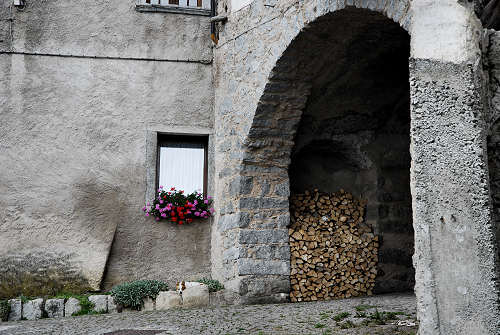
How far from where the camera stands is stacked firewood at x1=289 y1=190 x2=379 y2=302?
629cm

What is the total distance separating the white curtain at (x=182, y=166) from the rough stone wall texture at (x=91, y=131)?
0.90 ft

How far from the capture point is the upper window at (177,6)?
7.16 m

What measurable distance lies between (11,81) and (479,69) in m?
5.57

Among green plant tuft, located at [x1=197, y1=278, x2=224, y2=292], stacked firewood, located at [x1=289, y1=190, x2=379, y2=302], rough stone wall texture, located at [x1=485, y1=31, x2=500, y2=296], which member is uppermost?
rough stone wall texture, located at [x1=485, y1=31, x2=500, y2=296]

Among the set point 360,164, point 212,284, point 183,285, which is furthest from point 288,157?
point 183,285

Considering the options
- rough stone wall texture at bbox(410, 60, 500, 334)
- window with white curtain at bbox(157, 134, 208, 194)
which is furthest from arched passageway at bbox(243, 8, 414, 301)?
rough stone wall texture at bbox(410, 60, 500, 334)

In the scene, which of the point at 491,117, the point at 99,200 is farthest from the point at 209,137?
the point at 491,117

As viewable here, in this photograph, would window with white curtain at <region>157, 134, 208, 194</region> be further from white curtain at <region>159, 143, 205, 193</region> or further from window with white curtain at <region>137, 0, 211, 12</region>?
window with white curtain at <region>137, 0, 211, 12</region>

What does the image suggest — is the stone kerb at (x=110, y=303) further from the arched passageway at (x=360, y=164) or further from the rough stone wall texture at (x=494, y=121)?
the rough stone wall texture at (x=494, y=121)

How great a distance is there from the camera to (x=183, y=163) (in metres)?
7.12

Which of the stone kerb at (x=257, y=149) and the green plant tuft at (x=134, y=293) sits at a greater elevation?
the stone kerb at (x=257, y=149)

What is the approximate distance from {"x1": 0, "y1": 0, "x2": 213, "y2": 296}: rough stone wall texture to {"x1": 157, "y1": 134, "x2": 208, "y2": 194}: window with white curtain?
229 millimetres

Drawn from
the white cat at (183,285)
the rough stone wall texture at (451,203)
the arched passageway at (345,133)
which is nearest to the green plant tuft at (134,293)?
the white cat at (183,285)

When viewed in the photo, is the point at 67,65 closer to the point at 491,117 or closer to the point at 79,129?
the point at 79,129
